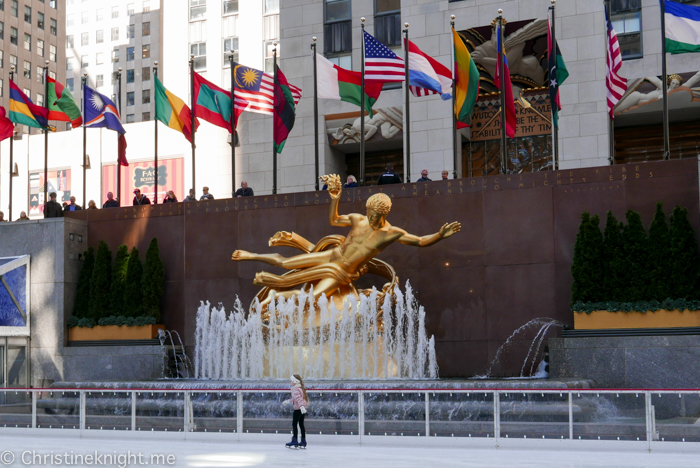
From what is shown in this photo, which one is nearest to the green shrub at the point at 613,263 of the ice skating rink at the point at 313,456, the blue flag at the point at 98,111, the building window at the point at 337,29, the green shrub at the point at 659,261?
the green shrub at the point at 659,261

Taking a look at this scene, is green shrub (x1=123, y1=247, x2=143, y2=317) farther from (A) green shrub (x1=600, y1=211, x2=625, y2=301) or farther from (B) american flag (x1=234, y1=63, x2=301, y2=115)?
(A) green shrub (x1=600, y1=211, x2=625, y2=301)

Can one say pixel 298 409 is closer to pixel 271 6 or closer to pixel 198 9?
pixel 271 6

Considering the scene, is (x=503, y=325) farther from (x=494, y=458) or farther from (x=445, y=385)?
(x=494, y=458)

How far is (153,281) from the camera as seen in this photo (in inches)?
853

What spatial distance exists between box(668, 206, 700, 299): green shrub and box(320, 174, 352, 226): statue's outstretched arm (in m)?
6.85

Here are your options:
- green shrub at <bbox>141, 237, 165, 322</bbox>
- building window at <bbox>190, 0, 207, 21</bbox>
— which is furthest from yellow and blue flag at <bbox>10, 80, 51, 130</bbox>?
building window at <bbox>190, 0, 207, 21</bbox>

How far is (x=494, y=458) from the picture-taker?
38.2ft

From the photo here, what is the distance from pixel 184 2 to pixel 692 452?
45.7 metres

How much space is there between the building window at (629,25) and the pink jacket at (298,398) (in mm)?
19130

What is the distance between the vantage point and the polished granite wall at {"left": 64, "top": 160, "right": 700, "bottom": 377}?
60.7ft

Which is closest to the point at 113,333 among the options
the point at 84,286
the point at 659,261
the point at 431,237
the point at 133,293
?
the point at 133,293

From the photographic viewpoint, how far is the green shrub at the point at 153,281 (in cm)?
2161

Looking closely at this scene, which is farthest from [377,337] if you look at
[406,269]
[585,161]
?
[585,161]

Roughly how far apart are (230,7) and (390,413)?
144 feet
